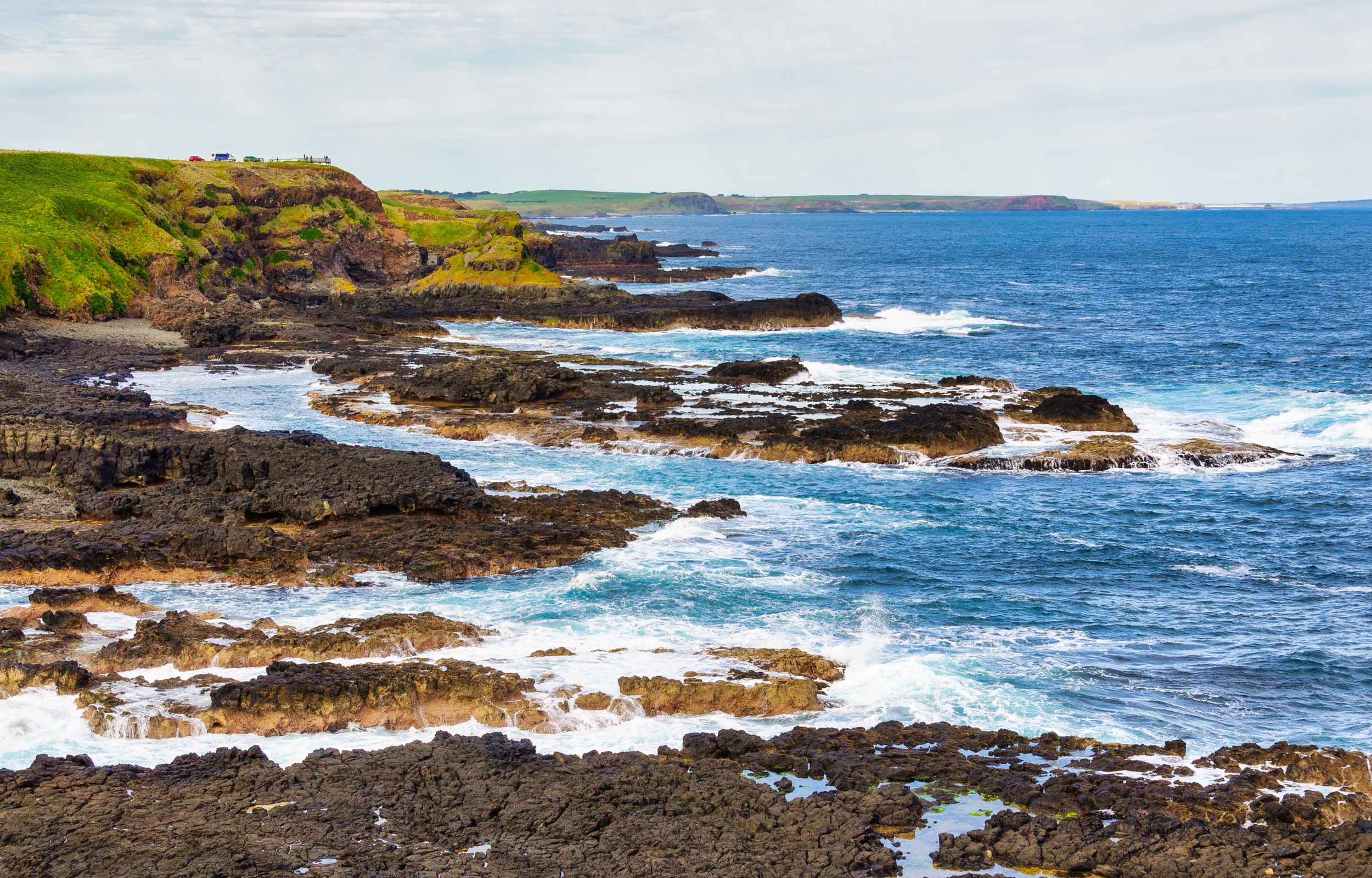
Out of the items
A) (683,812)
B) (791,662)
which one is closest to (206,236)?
(791,662)

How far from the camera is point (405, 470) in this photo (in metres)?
30.8

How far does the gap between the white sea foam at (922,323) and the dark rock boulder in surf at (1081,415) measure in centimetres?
2896

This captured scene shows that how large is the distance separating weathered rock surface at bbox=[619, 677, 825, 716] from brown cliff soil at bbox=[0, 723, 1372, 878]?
1.78 metres

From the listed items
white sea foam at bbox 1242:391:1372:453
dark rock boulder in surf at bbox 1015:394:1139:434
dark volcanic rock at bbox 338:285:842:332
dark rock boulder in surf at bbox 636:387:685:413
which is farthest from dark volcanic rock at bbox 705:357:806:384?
dark volcanic rock at bbox 338:285:842:332

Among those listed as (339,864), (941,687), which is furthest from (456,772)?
(941,687)

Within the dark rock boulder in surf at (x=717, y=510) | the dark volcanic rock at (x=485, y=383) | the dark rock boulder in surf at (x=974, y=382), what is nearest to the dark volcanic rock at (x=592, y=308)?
the dark rock boulder in surf at (x=974, y=382)

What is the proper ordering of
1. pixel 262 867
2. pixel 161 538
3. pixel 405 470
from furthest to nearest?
pixel 405 470 < pixel 161 538 < pixel 262 867

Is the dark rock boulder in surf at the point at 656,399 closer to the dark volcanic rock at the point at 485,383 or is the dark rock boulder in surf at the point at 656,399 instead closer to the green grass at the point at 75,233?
the dark volcanic rock at the point at 485,383

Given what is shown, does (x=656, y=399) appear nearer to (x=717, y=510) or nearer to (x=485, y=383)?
(x=485, y=383)

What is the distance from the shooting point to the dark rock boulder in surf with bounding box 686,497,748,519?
3050 cm

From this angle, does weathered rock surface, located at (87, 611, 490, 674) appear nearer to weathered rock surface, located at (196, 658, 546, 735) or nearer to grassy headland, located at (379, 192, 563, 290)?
weathered rock surface, located at (196, 658, 546, 735)

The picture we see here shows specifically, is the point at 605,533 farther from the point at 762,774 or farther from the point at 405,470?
the point at 762,774

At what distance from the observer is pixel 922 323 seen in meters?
→ 76.4

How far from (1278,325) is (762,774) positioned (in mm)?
66525
